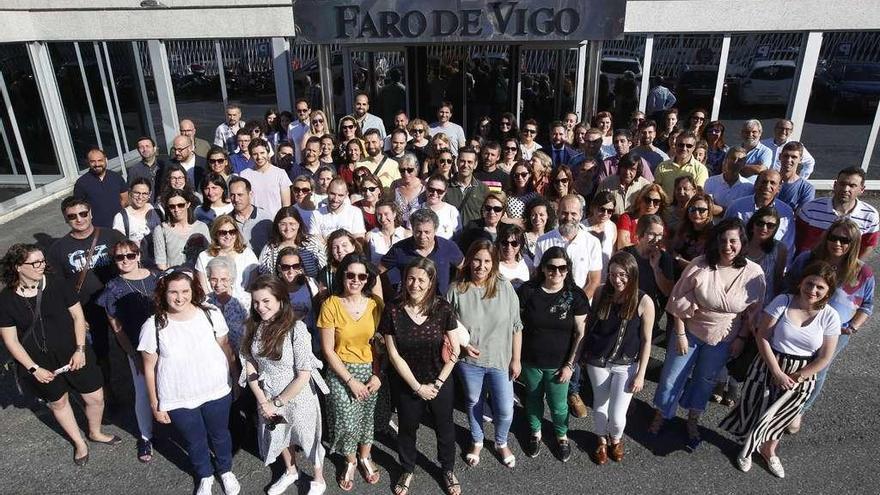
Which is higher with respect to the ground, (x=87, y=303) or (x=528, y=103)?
(x=528, y=103)

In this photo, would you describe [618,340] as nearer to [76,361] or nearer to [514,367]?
[514,367]

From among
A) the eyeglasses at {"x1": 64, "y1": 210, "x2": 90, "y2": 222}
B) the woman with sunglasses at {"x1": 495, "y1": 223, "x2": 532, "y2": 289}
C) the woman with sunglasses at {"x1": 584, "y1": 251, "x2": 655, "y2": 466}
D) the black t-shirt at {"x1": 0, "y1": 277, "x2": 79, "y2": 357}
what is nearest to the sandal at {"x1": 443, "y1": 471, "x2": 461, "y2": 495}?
the woman with sunglasses at {"x1": 584, "y1": 251, "x2": 655, "y2": 466}

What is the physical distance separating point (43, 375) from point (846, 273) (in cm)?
528

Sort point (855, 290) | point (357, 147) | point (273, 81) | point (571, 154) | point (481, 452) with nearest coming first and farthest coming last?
point (855, 290)
point (481, 452)
point (357, 147)
point (571, 154)
point (273, 81)

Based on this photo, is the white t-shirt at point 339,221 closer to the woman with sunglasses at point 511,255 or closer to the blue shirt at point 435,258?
the blue shirt at point 435,258

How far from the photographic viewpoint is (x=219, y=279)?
11.7 ft

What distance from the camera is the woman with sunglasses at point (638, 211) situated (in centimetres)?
440

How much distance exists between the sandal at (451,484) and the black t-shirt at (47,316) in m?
2.63

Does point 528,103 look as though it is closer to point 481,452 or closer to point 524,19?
point 524,19

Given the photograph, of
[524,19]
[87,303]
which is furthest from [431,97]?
[87,303]

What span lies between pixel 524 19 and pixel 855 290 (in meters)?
4.71

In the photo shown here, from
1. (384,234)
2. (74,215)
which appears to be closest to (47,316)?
(74,215)

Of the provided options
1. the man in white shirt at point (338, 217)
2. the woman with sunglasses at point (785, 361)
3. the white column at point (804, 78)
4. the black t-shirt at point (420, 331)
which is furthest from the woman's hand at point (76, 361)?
the white column at point (804, 78)

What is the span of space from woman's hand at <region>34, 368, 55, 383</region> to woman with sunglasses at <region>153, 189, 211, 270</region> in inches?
39.5
